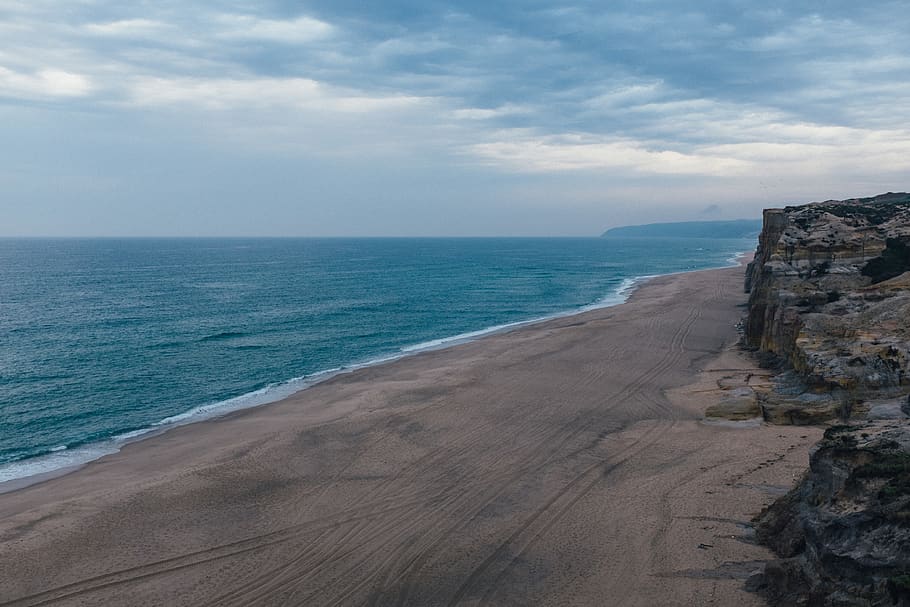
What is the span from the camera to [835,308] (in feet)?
96.0

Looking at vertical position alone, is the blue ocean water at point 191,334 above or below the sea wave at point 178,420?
above

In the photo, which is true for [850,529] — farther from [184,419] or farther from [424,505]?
[184,419]

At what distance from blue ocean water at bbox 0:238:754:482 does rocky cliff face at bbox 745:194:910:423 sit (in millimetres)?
24524

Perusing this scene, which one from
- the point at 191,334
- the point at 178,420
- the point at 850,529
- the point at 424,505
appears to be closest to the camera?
the point at 850,529

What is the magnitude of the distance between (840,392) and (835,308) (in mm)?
7835

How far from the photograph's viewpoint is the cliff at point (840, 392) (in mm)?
10992

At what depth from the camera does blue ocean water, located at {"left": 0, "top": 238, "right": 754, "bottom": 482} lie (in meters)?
30.1

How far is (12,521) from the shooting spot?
18547 millimetres

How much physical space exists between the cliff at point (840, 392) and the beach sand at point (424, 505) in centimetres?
144

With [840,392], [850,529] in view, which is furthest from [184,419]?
[840,392]

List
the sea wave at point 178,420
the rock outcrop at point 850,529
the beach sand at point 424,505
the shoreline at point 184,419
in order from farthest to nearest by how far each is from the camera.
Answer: the sea wave at point 178,420 < the shoreline at point 184,419 < the beach sand at point 424,505 < the rock outcrop at point 850,529

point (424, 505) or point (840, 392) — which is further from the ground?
point (840, 392)

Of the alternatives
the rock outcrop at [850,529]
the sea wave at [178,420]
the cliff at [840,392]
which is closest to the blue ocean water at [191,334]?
the sea wave at [178,420]

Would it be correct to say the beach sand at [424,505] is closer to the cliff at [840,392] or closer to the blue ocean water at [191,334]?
the cliff at [840,392]
